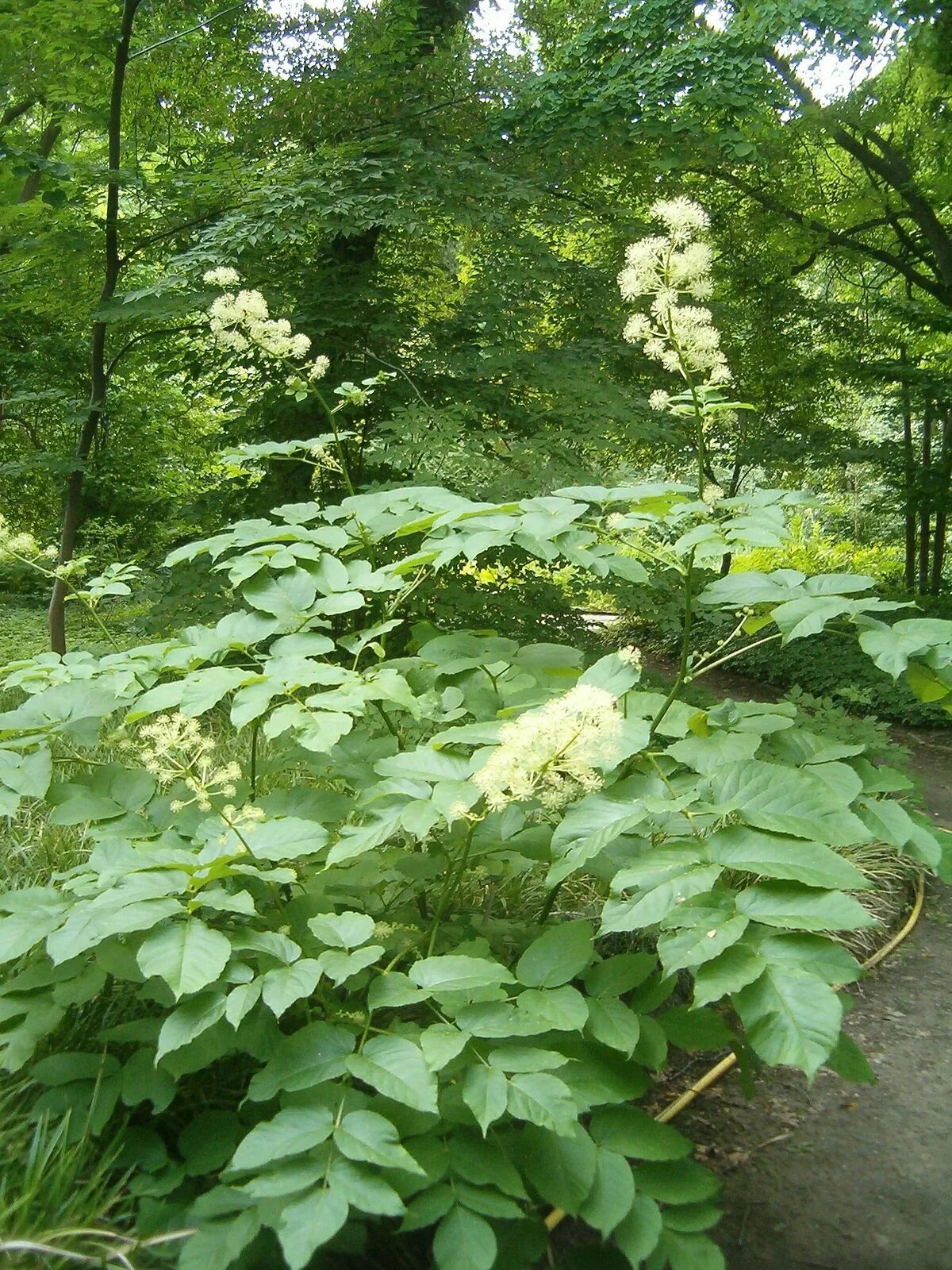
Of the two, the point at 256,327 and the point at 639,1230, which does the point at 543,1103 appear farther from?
the point at 256,327

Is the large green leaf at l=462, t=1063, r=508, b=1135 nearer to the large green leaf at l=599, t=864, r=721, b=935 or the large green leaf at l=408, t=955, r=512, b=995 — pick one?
the large green leaf at l=408, t=955, r=512, b=995

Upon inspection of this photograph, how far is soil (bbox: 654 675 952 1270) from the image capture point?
178 cm

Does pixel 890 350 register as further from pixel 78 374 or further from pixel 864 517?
pixel 78 374

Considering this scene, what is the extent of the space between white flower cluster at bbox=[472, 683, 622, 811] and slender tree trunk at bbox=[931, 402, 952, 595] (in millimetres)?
7399

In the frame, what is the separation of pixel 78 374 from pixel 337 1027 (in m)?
5.49

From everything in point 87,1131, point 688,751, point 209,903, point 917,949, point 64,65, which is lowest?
point 917,949

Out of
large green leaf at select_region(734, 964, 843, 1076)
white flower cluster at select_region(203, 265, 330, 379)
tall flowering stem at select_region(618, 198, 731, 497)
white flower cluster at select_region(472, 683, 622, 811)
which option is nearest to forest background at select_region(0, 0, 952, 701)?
white flower cluster at select_region(203, 265, 330, 379)

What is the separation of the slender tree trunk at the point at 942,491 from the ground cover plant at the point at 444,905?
275 inches

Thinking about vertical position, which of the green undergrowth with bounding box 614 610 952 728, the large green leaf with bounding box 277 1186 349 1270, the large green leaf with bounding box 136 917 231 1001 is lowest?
the green undergrowth with bounding box 614 610 952 728

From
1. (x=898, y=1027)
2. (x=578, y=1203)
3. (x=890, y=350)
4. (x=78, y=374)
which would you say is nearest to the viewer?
(x=578, y=1203)

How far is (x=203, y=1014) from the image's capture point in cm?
127

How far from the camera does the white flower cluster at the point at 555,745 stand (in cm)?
129

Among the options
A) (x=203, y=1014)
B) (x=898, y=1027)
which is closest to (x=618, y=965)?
(x=203, y=1014)

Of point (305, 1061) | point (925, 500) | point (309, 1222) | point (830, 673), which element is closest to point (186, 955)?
point (305, 1061)
